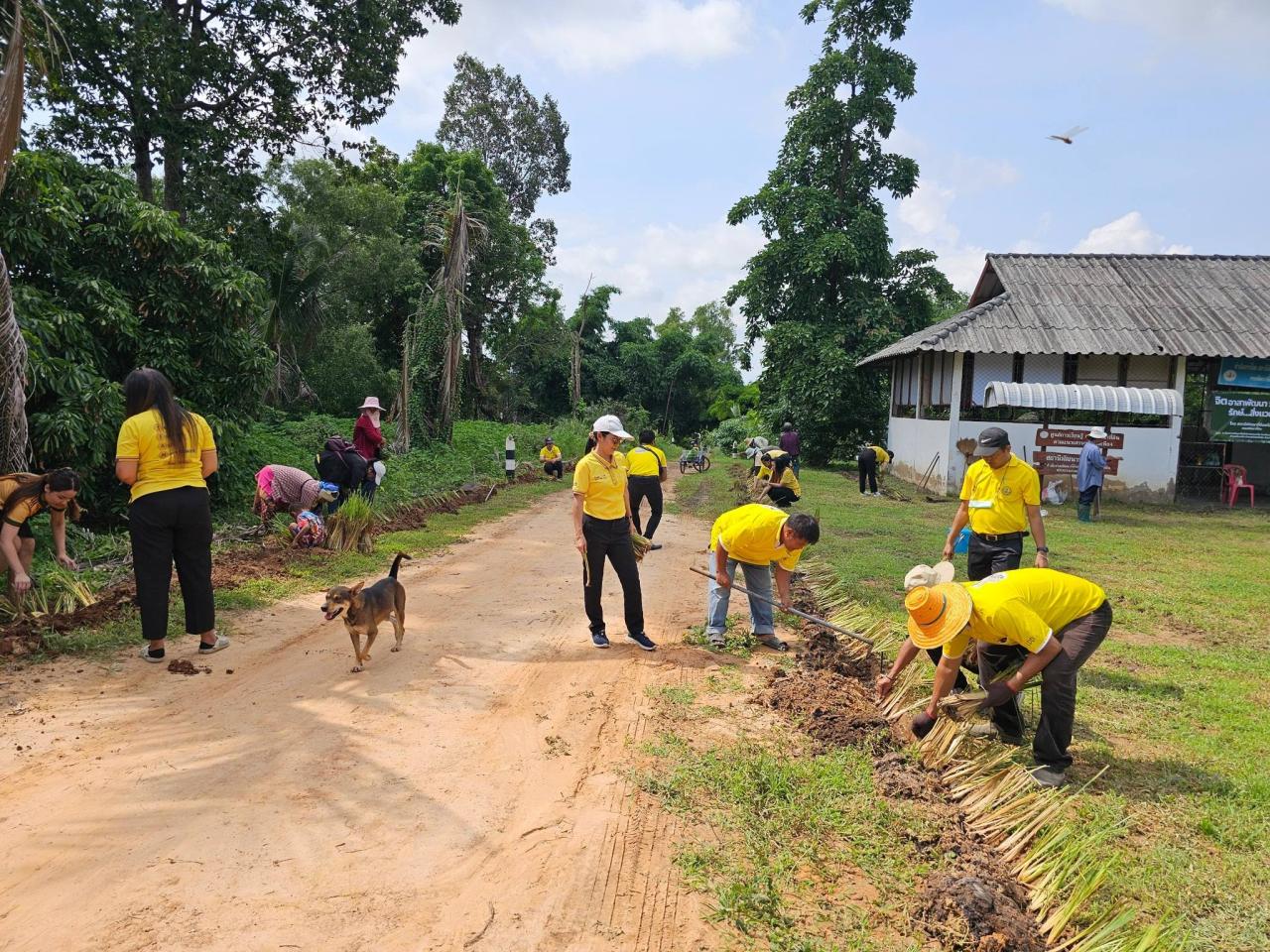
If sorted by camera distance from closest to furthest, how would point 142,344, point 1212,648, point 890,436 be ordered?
1. point 1212,648
2. point 142,344
3. point 890,436

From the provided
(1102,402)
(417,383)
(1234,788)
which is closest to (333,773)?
(1234,788)

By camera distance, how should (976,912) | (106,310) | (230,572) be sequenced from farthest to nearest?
(106,310)
(230,572)
(976,912)

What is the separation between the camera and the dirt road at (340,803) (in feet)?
9.44

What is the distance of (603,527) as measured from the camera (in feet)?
20.4

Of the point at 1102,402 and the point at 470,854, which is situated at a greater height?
the point at 1102,402

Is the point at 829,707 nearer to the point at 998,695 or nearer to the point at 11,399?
the point at 998,695

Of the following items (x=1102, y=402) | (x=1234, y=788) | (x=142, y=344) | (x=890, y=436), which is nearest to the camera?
(x=1234, y=788)

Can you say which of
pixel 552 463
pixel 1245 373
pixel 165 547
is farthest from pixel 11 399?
pixel 1245 373

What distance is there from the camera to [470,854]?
3.34m

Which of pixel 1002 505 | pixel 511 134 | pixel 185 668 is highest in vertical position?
pixel 511 134

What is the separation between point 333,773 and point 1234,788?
470 cm

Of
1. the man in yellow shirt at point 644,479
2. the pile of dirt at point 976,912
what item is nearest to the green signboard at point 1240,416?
the man in yellow shirt at point 644,479

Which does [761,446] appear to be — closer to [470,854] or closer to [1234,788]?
[1234,788]

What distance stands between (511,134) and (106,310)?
3175 cm
